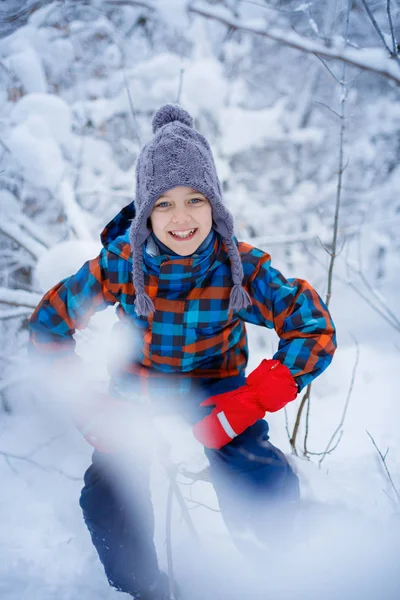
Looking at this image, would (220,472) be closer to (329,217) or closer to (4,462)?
(4,462)

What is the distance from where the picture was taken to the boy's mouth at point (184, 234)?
1284mm

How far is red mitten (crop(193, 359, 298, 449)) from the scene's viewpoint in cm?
120

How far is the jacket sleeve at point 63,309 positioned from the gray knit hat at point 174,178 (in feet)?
0.66

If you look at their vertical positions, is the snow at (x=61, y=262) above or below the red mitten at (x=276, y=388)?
above

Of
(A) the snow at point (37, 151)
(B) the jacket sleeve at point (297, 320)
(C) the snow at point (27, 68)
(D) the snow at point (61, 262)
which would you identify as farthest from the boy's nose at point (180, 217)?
(C) the snow at point (27, 68)

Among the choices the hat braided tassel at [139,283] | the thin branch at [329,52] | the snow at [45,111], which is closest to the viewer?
the thin branch at [329,52]

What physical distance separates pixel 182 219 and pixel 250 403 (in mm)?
730

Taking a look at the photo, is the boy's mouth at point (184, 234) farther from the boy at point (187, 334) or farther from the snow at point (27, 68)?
the snow at point (27, 68)

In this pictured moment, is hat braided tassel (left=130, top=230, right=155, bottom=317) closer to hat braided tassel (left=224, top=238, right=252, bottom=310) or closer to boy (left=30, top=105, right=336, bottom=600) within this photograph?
boy (left=30, top=105, right=336, bottom=600)

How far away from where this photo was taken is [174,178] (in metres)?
1.22

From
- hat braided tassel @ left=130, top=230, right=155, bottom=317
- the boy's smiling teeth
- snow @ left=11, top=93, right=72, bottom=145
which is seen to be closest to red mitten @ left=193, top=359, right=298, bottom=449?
hat braided tassel @ left=130, top=230, right=155, bottom=317

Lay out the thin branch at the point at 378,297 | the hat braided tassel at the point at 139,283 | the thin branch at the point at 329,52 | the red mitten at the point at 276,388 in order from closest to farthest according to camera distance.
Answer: the thin branch at the point at 329,52, the red mitten at the point at 276,388, the hat braided tassel at the point at 139,283, the thin branch at the point at 378,297

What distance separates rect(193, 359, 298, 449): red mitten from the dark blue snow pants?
99 mm

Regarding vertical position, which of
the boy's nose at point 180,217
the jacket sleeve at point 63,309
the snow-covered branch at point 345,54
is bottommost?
the jacket sleeve at point 63,309
